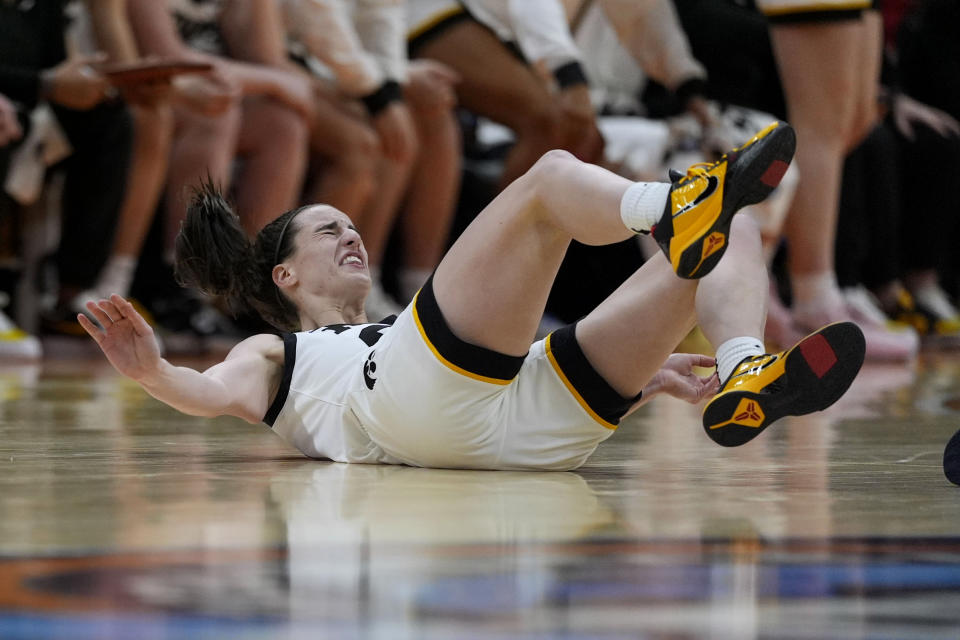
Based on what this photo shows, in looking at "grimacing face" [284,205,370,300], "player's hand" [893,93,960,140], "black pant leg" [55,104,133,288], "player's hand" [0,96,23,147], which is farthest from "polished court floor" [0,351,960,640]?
"player's hand" [893,93,960,140]

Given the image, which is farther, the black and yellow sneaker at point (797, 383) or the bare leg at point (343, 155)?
the bare leg at point (343, 155)

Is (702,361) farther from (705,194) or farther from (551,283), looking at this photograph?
(705,194)

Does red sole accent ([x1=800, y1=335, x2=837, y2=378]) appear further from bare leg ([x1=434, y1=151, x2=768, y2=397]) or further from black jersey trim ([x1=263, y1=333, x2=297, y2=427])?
black jersey trim ([x1=263, y1=333, x2=297, y2=427])

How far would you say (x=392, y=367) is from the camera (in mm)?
1851

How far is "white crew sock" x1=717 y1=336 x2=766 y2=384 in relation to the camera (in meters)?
1.68

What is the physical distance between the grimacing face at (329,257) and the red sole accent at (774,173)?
2.40 ft

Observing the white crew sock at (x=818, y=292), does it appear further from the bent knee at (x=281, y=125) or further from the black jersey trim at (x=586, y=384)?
the black jersey trim at (x=586, y=384)

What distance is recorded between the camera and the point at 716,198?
1.56 metres

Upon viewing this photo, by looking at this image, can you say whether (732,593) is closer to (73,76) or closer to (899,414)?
(899,414)

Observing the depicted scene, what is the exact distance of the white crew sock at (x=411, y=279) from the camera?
5.41 m

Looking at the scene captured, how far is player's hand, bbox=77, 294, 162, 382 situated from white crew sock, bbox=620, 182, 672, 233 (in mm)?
593

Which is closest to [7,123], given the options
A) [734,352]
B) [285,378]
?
[285,378]

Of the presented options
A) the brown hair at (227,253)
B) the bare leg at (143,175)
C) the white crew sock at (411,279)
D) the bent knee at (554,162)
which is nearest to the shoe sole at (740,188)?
the bent knee at (554,162)

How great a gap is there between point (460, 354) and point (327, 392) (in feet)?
0.92
